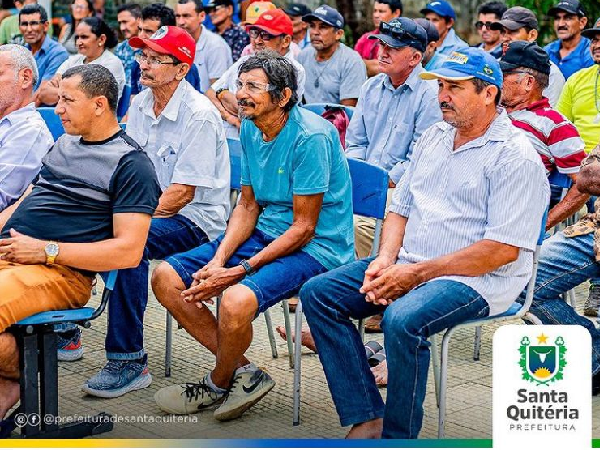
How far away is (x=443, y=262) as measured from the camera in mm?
3781

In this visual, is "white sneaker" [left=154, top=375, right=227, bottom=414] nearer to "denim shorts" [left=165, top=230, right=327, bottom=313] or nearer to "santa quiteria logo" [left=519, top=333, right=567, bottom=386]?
"denim shorts" [left=165, top=230, right=327, bottom=313]

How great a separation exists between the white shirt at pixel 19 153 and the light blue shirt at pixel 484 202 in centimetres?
163

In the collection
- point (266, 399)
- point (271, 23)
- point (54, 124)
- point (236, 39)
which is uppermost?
point (271, 23)

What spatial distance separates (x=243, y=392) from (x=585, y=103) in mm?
3218

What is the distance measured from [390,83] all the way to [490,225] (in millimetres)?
2231

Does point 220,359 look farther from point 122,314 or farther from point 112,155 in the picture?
point 112,155

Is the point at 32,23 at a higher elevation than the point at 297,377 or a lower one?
lower

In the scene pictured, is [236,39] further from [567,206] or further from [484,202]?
[484,202]

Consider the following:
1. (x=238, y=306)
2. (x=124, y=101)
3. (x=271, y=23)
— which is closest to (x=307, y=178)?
(x=238, y=306)

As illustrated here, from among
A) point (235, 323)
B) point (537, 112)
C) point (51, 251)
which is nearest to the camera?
point (51, 251)

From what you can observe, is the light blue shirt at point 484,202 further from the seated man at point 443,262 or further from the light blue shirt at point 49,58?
the light blue shirt at point 49,58

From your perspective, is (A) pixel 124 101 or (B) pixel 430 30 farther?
(B) pixel 430 30

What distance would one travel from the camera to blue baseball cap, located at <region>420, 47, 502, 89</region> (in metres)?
3.88

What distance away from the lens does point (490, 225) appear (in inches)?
148
